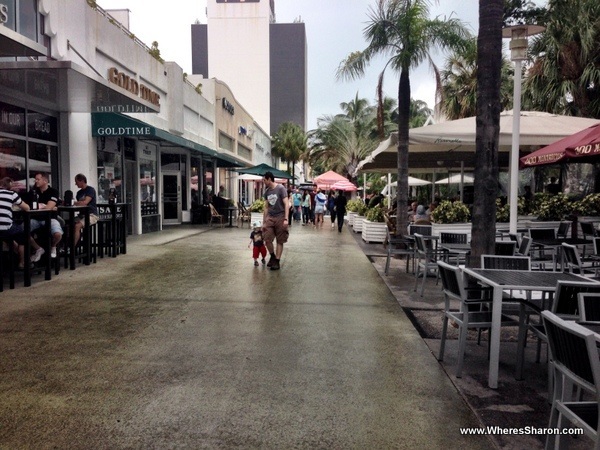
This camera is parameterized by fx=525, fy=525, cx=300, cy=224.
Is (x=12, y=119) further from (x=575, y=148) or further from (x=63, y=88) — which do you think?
(x=575, y=148)

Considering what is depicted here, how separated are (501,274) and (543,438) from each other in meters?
1.76

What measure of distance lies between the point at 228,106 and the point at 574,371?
103 feet

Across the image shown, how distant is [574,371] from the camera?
258 centimetres

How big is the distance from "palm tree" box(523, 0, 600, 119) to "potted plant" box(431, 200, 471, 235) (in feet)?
27.0

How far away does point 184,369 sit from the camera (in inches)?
174

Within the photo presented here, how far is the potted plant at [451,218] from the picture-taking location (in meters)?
11.0

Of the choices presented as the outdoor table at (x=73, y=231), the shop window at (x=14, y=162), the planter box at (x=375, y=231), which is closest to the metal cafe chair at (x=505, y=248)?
the outdoor table at (x=73, y=231)

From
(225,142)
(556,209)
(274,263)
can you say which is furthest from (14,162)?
(225,142)

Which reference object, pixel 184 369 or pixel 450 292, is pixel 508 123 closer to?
pixel 450 292

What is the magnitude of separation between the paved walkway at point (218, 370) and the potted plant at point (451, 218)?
345 cm

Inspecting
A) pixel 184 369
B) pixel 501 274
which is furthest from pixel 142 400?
pixel 501 274

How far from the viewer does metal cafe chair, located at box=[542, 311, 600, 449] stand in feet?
7.70

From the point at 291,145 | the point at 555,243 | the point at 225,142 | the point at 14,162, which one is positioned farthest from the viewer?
the point at 291,145

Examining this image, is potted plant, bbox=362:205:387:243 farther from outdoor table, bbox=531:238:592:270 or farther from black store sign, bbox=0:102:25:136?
black store sign, bbox=0:102:25:136
